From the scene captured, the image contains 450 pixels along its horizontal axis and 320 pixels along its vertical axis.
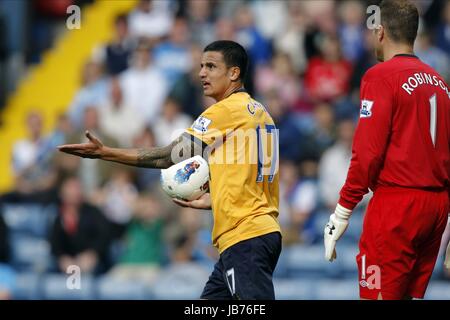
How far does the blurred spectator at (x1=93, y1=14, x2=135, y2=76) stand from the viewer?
15562mm

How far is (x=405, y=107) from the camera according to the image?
22.4 ft

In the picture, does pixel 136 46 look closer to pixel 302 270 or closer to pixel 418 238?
pixel 302 270

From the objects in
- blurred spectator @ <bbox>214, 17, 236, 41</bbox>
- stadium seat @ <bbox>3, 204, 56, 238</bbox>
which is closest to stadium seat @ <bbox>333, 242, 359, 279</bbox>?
stadium seat @ <bbox>3, 204, 56, 238</bbox>

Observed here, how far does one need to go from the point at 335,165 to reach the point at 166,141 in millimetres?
2336

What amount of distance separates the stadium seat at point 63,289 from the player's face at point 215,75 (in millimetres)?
5430

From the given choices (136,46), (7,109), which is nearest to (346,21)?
(136,46)

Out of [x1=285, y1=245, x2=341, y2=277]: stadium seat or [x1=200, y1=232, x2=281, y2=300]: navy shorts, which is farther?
[x1=285, y1=245, x2=341, y2=277]: stadium seat

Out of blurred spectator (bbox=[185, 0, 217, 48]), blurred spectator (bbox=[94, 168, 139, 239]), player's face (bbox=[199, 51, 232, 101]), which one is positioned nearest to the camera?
player's face (bbox=[199, 51, 232, 101])

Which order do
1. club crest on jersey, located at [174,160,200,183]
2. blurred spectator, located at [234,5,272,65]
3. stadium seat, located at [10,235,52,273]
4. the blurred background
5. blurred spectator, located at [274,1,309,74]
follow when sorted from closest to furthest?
club crest on jersey, located at [174,160,200,183] < the blurred background < stadium seat, located at [10,235,52,273] < blurred spectator, located at [274,1,309,74] < blurred spectator, located at [234,5,272,65]

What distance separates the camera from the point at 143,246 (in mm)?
A: 12953

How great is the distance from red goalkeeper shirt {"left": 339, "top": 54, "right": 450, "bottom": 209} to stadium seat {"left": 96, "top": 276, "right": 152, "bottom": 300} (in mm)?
5618

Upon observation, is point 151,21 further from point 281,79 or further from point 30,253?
point 30,253

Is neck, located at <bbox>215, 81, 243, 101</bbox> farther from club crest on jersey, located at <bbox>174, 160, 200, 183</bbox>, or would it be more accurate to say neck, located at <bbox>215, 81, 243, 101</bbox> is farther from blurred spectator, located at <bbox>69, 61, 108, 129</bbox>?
blurred spectator, located at <bbox>69, 61, 108, 129</bbox>

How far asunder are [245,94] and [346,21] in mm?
7167
